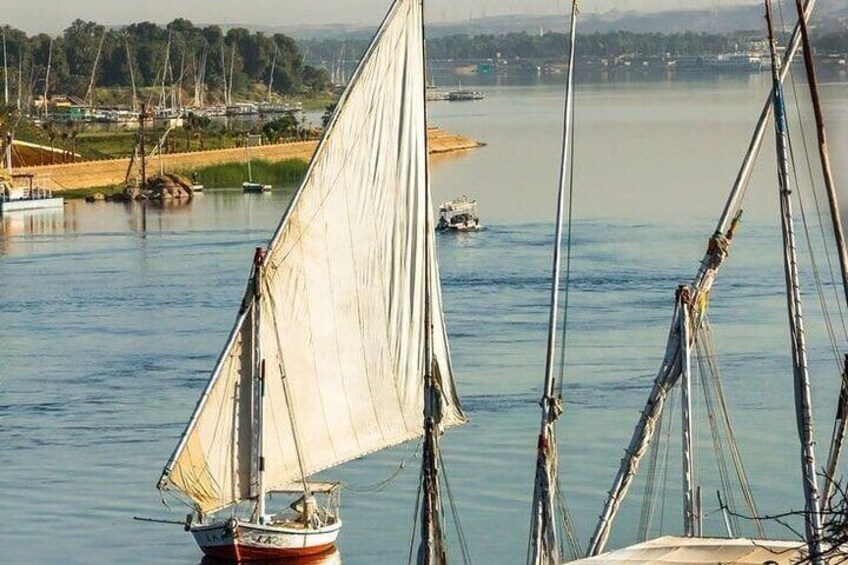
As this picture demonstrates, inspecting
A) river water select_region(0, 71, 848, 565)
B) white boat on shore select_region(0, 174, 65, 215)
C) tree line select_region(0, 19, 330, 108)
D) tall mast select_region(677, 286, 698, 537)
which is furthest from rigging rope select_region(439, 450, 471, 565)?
tree line select_region(0, 19, 330, 108)

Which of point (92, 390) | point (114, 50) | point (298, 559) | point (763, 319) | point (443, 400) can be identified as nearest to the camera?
point (443, 400)

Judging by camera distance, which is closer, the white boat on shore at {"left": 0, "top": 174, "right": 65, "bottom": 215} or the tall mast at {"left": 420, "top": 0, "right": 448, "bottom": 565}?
the tall mast at {"left": 420, "top": 0, "right": 448, "bottom": 565}

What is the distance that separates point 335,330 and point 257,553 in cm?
260

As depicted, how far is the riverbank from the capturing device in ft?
273

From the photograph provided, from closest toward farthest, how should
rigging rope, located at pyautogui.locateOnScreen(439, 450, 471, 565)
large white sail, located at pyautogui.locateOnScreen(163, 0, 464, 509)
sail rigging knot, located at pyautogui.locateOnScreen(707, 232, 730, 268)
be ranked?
sail rigging knot, located at pyautogui.locateOnScreen(707, 232, 730, 268) → large white sail, located at pyautogui.locateOnScreen(163, 0, 464, 509) → rigging rope, located at pyautogui.locateOnScreen(439, 450, 471, 565)

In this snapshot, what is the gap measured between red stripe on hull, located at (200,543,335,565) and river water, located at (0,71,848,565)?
63 centimetres

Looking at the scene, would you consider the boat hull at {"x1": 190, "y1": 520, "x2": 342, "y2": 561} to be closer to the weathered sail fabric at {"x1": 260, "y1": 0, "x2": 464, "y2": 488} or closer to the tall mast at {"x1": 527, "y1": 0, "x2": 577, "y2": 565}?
the weathered sail fabric at {"x1": 260, "y1": 0, "x2": 464, "y2": 488}

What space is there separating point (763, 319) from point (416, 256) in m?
19.4

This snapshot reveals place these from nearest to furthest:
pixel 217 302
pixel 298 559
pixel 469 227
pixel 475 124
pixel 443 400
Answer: pixel 443 400
pixel 298 559
pixel 217 302
pixel 469 227
pixel 475 124

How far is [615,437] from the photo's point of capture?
30672mm

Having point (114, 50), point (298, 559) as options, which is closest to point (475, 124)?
point (114, 50)

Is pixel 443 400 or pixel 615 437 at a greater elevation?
pixel 443 400

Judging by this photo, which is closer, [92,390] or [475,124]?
[92,390]

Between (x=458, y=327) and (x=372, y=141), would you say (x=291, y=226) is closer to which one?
(x=372, y=141)
